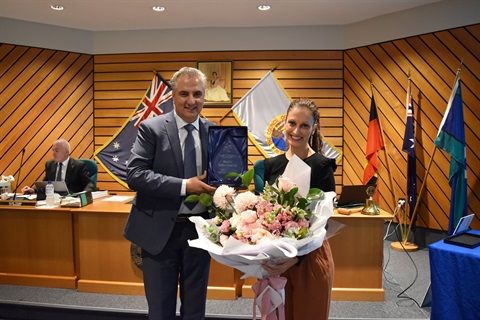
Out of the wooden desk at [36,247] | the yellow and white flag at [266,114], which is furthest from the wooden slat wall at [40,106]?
the yellow and white flag at [266,114]

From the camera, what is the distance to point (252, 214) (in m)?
1.24

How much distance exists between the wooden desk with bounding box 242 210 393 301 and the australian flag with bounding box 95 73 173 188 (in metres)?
3.97

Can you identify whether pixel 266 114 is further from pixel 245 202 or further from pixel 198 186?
pixel 245 202

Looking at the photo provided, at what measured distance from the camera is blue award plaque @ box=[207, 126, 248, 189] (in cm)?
170

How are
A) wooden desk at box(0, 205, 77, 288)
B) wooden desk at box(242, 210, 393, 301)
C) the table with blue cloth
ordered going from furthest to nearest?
wooden desk at box(0, 205, 77, 288)
wooden desk at box(242, 210, 393, 301)
the table with blue cloth

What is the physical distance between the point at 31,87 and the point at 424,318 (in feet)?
20.8

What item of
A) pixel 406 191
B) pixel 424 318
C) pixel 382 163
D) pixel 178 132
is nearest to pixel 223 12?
pixel 382 163

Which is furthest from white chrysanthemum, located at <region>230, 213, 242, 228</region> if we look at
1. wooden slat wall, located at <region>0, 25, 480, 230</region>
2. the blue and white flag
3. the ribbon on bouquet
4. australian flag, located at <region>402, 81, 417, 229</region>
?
wooden slat wall, located at <region>0, 25, 480, 230</region>

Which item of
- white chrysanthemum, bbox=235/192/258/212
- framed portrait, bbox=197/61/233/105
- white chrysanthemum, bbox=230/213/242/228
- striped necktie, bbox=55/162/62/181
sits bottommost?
striped necktie, bbox=55/162/62/181

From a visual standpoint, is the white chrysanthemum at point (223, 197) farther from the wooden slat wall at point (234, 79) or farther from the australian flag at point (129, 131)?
the australian flag at point (129, 131)

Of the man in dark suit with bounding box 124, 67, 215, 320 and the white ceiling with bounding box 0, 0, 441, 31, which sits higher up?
the white ceiling with bounding box 0, 0, 441, 31

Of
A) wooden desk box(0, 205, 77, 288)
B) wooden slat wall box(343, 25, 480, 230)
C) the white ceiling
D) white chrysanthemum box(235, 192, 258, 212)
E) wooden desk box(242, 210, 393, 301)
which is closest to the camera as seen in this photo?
white chrysanthemum box(235, 192, 258, 212)

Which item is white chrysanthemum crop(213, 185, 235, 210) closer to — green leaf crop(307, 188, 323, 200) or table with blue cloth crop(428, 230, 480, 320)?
green leaf crop(307, 188, 323, 200)

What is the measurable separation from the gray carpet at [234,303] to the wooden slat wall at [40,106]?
9.94 ft
